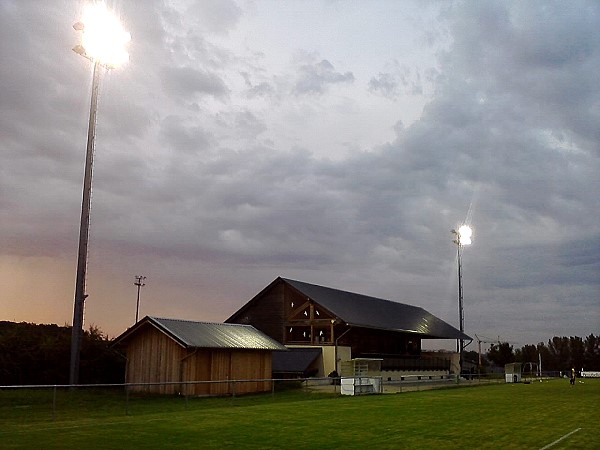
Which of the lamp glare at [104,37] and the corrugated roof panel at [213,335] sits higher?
the lamp glare at [104,37]

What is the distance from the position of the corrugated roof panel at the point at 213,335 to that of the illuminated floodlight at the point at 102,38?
15.1 meters

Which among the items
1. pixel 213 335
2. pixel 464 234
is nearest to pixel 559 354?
pixel 464 234

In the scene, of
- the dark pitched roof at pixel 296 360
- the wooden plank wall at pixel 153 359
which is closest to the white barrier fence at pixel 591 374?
the dark pitched roof at pixel 296 360

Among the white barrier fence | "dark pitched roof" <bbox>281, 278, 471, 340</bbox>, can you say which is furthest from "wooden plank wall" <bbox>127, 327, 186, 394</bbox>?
the white barrier fence

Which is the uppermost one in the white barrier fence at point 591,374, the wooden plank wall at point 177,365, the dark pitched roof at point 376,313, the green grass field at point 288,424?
the dark pitched roof at point 376,313

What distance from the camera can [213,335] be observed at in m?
41.1

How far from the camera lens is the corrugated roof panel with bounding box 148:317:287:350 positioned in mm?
37594

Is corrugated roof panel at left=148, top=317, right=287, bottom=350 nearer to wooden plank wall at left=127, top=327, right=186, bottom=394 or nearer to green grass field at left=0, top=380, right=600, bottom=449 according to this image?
wooden plank wall at left=127, top=327, right=186, bottom=394

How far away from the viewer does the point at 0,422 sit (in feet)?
72.3

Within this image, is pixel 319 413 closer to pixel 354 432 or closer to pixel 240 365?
pixel 354 432

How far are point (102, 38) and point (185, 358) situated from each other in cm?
1827

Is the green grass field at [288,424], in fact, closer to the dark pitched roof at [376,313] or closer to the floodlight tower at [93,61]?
the floodlight tower at [93,61]

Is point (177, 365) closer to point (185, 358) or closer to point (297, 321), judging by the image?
point (185, 358)

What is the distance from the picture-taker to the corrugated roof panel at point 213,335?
37.6 m
